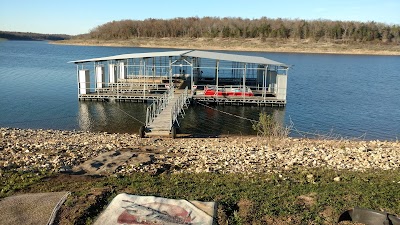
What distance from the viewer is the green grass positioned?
289 inches

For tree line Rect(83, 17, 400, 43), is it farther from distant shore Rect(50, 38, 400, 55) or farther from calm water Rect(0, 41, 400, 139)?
calm water Rect(0, 41, 400, 139)

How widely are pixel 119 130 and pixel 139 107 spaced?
7138 millimetres

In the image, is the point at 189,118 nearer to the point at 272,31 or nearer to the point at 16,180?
the point at 16,180

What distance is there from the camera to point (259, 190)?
8.54 metres

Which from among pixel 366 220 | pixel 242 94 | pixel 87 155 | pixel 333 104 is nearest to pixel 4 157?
pixel 87 155

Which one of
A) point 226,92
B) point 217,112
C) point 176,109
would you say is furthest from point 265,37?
point 176,109

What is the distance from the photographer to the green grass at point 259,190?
7340 mm

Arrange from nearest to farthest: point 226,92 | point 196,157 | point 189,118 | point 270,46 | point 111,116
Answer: point 196,157 < point 189,118 < point 111,116 < point 226,92 < point 270,46

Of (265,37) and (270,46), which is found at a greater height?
(265,37)

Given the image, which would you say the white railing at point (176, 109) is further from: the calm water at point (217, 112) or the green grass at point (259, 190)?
the green grass at point (259, 190)

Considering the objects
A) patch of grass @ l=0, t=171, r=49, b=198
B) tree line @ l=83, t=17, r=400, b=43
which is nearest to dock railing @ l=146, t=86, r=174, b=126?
patch of grass @ l=0, t=171, r=49, b=198

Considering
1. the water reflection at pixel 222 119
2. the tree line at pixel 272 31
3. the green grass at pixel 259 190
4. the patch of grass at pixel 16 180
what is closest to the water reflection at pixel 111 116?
the water reflection at pixel 222 119

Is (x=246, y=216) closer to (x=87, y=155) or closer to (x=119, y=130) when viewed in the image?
(x=87, y=155)

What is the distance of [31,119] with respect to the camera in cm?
2375
